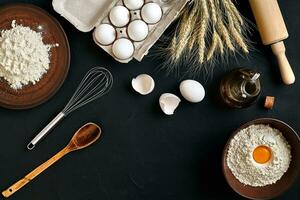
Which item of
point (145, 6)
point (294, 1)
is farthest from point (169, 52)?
point (294, 1)

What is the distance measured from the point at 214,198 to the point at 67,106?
1.83 feet

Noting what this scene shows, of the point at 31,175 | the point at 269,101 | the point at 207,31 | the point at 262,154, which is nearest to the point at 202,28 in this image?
the point at 207,31

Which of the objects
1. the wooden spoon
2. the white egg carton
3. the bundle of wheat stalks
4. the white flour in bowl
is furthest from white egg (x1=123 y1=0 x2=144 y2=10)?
the white flour in bowl

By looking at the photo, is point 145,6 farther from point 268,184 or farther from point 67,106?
point 268,184

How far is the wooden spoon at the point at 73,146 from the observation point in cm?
146

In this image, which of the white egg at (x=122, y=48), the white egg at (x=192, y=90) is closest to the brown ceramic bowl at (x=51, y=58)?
the white egg at (x=122, y=48)

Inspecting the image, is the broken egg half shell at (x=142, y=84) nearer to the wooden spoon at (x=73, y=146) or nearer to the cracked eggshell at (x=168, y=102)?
the cracked eggshell at (x=168, y=102)

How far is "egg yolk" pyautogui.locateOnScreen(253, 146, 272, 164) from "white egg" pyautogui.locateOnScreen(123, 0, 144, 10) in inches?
21.9

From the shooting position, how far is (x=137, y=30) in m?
1.39

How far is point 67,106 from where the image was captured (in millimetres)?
1479

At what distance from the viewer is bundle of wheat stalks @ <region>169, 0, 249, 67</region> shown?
1409mm

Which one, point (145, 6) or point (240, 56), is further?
point (240, 56)

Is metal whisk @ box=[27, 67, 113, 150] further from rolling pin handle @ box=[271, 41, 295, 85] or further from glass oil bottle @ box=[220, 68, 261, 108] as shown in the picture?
rolling pin handle @ box=[271, 41, 295, 85]

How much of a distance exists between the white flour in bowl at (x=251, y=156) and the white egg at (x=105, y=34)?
1.57 feet
